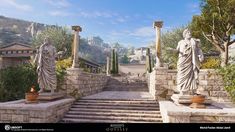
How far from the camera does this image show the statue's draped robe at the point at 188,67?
6.69 metres

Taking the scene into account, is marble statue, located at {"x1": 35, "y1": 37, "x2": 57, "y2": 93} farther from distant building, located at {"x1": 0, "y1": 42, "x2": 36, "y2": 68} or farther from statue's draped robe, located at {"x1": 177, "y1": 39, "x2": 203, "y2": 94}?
distant building, located at {"x1": 0, "y1": 42, "x2": 36, "y2": 68}

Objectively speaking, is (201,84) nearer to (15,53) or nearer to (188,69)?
(188,69)

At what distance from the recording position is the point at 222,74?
983cm

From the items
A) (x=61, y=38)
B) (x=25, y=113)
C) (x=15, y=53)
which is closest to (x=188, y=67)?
(x=25, y=113)

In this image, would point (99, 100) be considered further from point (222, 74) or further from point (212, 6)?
point (212, 6)

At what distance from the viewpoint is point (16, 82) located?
10.2m

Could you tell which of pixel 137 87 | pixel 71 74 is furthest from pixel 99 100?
pixel 137 87

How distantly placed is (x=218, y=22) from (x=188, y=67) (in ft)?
30.9

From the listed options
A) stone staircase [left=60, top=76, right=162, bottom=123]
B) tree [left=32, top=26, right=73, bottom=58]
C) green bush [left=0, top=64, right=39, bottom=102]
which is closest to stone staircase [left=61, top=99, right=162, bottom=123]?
stone staircase [left=60, top=76, right=162, bottom=123]

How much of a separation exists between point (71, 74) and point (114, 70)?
15438 millimetres

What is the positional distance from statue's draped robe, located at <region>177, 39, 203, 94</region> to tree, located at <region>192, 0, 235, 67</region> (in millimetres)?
7791

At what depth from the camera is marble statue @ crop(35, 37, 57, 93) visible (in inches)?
296

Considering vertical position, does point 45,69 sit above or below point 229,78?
above

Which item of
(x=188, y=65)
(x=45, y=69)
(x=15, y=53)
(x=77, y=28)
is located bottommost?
(x=45, y=69)
